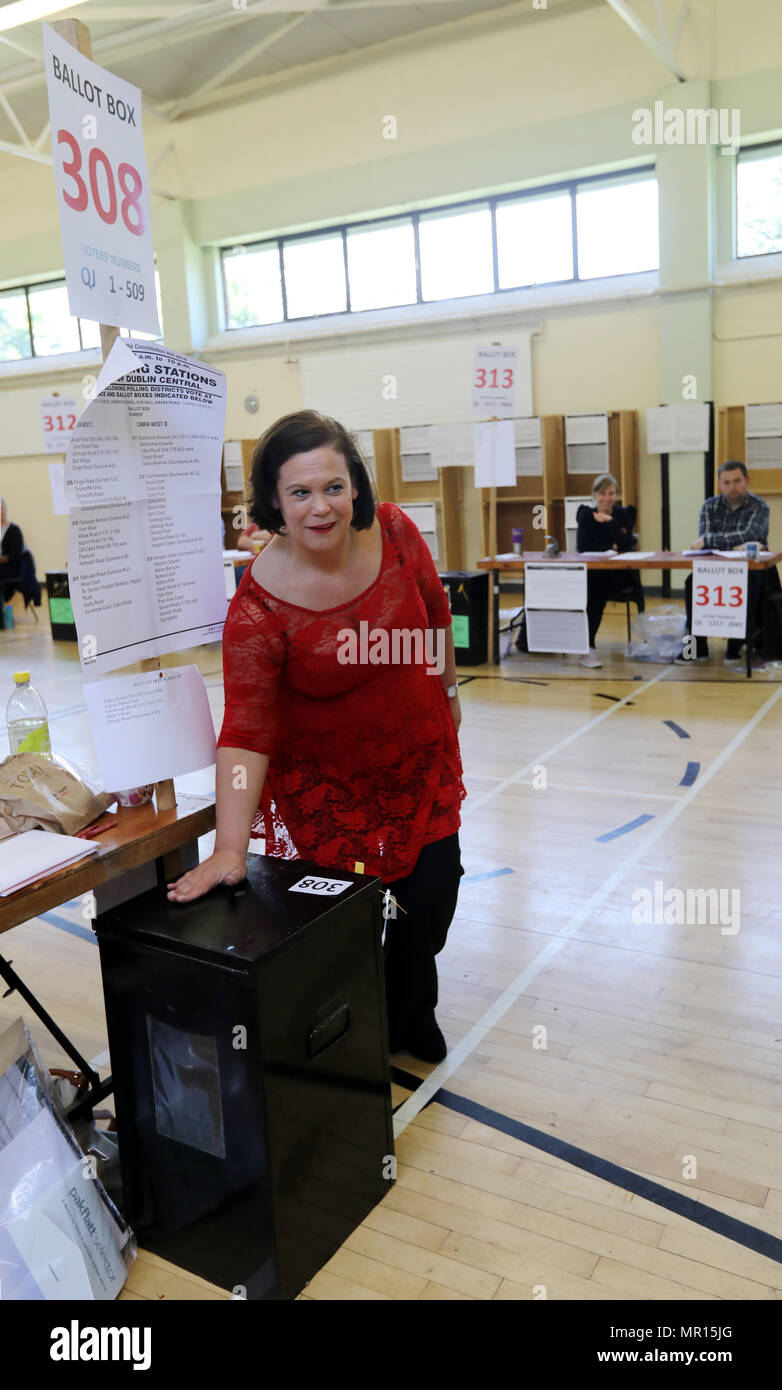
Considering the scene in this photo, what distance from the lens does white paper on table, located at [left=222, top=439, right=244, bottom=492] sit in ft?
38.4

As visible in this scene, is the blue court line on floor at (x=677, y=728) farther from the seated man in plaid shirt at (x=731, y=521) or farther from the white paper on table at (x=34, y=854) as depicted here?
the white paper on table at (x=34, y=854)

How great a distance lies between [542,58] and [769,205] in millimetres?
2418

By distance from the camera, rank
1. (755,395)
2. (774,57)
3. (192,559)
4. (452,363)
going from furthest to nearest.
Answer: (452,363) < (755,395) < (774,57) < (192,559)

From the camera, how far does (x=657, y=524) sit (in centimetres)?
959

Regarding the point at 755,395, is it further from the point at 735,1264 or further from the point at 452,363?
the point at 735,1264

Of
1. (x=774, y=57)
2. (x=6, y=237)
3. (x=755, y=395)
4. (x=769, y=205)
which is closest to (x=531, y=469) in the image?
(x=755, y=395)

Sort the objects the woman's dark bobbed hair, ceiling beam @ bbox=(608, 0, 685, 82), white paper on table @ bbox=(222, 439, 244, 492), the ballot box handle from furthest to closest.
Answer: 1. white paper on table @ bbox=(222, 439, 244, 492)
2. ceiling beam @ bbox=(608, 0, 685, 82)
3. the woman's dark bobbed hair
4. the ballot box handle

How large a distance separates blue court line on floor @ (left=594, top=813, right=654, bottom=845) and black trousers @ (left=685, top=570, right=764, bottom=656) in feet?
9.14

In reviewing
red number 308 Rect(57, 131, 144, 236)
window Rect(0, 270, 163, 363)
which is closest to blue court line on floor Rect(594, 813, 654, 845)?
red number 308 Rect(57, 131, 144, 236)

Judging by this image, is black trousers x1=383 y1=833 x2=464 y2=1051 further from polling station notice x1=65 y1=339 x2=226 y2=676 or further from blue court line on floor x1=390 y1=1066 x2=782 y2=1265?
polling station notice x1=65 y1=339 x2=226 y2=676

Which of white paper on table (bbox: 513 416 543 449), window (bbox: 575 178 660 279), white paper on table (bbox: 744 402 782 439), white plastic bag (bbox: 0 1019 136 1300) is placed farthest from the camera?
white paper on table (bbox: 513 416 543 449)

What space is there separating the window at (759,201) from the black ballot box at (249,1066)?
8.65 m

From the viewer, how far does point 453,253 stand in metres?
10.2

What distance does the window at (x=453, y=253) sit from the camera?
930 cm
